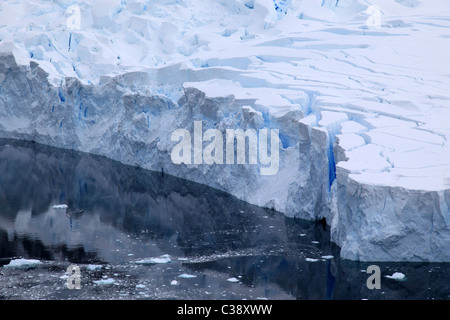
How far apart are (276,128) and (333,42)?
3.25 meters

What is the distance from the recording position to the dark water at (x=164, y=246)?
6.44 meters

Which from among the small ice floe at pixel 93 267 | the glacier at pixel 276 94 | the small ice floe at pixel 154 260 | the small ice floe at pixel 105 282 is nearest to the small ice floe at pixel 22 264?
the small ice floe at pixel 93 267

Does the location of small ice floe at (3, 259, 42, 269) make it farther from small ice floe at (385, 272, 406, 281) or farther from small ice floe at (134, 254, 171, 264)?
small ice floe at (385, 272, 406, 281)

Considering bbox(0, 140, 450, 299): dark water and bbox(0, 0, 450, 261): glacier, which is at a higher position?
bbox(0, 0, 450, 261): glacier

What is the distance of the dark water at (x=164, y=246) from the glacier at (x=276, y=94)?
14.3 inches

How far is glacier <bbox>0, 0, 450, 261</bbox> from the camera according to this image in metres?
7.02

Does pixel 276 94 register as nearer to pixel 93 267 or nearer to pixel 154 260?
pixel 154 260

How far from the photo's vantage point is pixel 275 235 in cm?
806

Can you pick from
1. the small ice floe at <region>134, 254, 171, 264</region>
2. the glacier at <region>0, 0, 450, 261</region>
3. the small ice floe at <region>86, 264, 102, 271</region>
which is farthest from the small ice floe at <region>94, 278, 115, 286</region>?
the glacier at <region>0, 0, 450, 261</region>

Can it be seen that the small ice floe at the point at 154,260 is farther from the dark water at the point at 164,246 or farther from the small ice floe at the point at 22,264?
the small ice floe at the point at 22,264

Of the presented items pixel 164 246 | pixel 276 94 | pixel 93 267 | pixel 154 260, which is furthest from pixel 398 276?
pixel 276 94

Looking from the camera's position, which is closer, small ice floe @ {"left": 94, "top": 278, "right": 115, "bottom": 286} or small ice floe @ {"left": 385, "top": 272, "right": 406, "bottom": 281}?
small ice floe @ {"left": 385, "top": 272, "right": 406, "bottom": 281}

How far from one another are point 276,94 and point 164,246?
11.0ft

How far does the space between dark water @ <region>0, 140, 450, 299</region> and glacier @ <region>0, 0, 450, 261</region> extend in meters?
0.36
